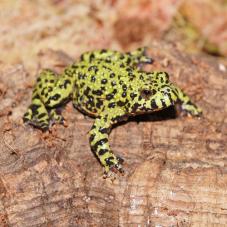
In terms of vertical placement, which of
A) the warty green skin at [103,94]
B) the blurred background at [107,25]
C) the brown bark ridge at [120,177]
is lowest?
the brown bark ridge at [120,177]

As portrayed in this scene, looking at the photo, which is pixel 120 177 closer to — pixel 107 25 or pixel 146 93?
pixel 146 93

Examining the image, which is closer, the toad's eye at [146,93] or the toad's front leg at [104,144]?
the toad's front leg at [104,144]

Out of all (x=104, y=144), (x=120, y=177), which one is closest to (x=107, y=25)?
(x=104, y=144)

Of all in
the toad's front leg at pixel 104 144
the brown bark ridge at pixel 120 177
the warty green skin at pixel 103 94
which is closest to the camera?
the brown bark ridge at pixel 120 177

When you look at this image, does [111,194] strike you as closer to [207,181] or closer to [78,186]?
[78,186]

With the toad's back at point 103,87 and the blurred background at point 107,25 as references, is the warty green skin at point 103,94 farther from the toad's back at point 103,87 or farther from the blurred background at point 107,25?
the blurred background at point 107,25

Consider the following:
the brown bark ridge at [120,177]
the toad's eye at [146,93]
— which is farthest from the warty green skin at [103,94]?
the brown bark ridge at [120,177]

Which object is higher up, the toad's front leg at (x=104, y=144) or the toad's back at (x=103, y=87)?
the toad's back at (x=103, y=87)

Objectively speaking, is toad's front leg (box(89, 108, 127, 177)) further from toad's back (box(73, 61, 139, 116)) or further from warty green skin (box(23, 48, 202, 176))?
toad's back (box(73, 61, 139, 116))
